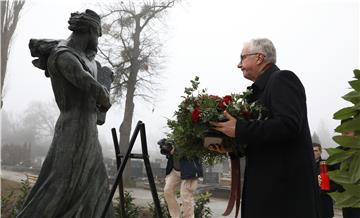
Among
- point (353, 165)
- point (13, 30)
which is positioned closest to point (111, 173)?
Result: point (13, 30)

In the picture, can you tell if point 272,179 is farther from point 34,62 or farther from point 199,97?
point 34,62

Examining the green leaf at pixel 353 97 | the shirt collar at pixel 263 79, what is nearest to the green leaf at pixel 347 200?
A: the green leaf at pixel 353 97

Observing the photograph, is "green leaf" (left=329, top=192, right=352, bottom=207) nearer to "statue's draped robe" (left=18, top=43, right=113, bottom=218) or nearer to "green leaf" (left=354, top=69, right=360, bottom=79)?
"green leaf" (left=354, top=69, right=360, bottom=79)

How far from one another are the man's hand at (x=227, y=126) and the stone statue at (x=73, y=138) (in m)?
1.64

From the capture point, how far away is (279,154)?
2219 mm

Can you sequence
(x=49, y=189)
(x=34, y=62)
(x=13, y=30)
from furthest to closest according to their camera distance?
(x=13, y=30) → (x=34, y=62) → (x=49, y=189)

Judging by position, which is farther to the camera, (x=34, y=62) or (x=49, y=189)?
(x=34, y=62)

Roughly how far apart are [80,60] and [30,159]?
105ft

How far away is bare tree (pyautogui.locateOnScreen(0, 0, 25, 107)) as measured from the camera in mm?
19203

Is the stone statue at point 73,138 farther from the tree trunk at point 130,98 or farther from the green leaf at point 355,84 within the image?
the tree trunk at point 130,98

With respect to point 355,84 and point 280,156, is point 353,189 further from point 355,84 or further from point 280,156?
point 280,156

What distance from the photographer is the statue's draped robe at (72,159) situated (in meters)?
3.42

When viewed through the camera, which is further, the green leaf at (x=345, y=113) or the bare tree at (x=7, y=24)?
the bare tree at (x=7, y=24)

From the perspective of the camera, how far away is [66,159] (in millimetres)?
3518
